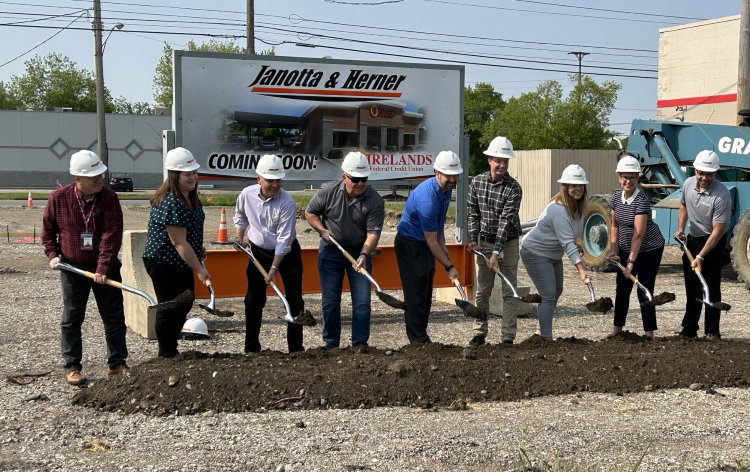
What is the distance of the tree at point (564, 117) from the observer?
43188 mm

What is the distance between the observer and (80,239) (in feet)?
20.5

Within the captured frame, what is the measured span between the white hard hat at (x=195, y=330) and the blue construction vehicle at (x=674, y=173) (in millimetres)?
7588

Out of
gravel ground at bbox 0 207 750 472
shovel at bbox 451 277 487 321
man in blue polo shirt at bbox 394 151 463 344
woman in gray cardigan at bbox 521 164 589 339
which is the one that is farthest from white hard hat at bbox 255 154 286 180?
woman in gray cardigan at bbox 521 164 589 339

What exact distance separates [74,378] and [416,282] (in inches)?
110

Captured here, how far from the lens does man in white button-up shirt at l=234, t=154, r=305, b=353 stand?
6.84m

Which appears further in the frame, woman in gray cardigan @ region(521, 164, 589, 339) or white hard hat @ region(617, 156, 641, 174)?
white hard hat @ region(617, 156, 641, 174)

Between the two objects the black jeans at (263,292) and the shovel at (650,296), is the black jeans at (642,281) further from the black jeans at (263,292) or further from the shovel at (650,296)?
the black jeans at (263,292)

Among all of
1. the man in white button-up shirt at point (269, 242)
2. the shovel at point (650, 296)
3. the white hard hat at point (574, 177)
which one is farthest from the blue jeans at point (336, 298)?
the shovel at point (650, 296)

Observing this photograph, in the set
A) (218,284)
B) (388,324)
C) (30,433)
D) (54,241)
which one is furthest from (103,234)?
(388,324)

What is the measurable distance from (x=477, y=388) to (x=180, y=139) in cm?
569

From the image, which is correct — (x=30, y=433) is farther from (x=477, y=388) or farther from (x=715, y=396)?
(x=715, y=396)

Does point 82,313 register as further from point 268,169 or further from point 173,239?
point 268,169

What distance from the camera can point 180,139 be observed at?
10.2 meters

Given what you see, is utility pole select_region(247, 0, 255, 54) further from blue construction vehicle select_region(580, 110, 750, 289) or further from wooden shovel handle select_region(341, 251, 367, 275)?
wooden shovel handle select_region(341, 251, 367, 275)
